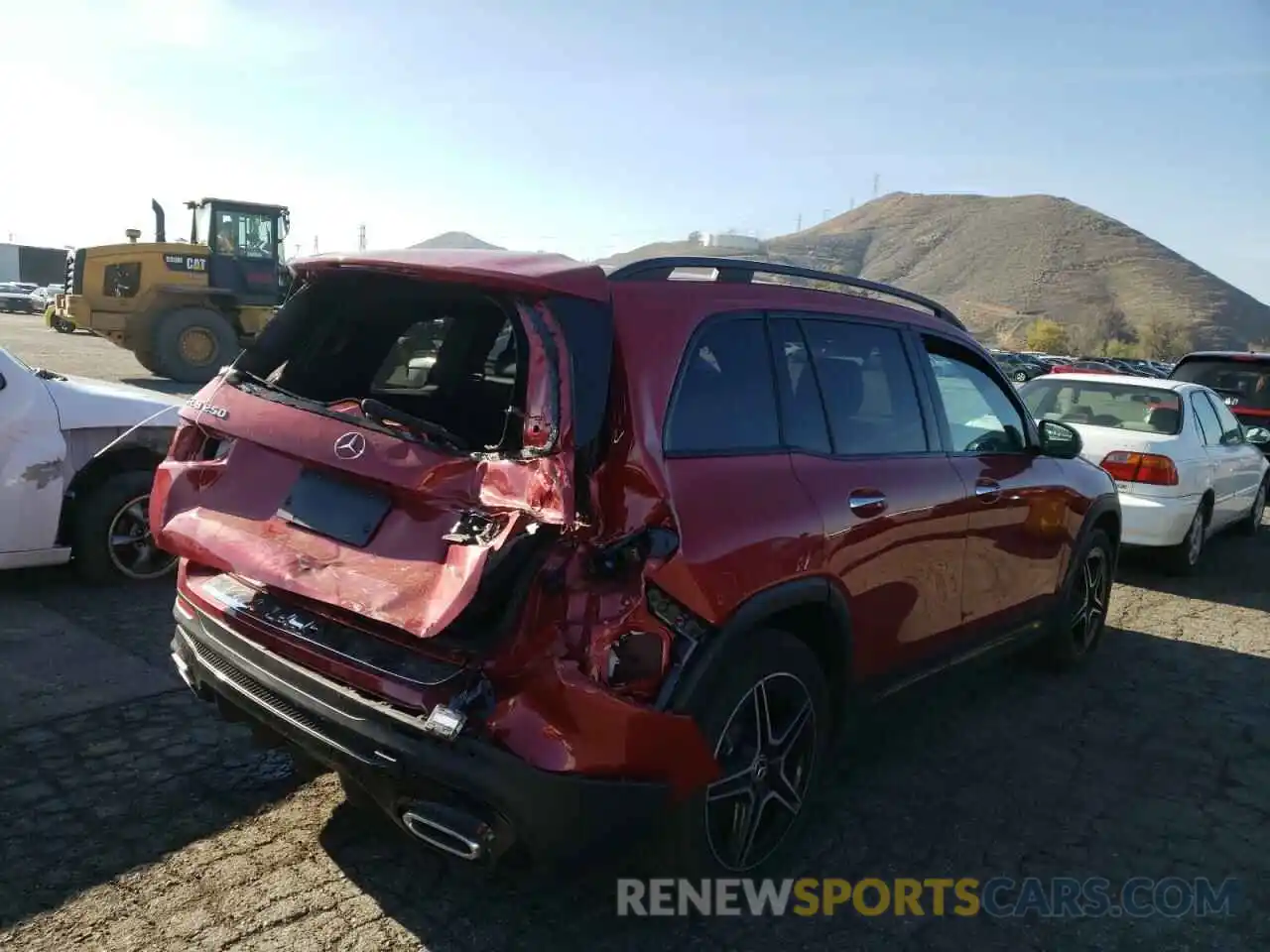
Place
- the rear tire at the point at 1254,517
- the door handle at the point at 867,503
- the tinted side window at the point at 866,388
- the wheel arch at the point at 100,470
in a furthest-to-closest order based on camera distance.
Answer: the rear tire at the point at 1254,517, the wheel arch at the point at 100,470, the tinted side window at the point at 866,388, the door handle at the point at 867,503

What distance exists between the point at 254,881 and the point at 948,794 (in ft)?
8.38

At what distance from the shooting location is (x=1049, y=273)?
362ft

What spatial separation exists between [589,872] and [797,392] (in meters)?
1.63

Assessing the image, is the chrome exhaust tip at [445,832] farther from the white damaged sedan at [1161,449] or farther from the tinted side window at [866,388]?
the white damaged sedan at [1161,449]

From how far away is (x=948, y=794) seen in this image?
3.96 meters

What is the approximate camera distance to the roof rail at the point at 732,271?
9.67 feet

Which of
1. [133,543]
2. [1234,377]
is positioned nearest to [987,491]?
[133,543]

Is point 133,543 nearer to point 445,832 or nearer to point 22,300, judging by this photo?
point 445,832

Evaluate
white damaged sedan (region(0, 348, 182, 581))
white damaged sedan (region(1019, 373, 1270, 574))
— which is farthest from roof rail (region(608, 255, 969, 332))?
white damaged sedan (region(1019, 373, 1270, 574))

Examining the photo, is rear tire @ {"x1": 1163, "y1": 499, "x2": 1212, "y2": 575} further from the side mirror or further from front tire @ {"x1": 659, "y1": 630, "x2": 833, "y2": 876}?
front tire @ {"x1": 659, "y1": 630, "x2": 833, "y2": 876}

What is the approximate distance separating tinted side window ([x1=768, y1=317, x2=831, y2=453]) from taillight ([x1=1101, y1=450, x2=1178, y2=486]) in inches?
201

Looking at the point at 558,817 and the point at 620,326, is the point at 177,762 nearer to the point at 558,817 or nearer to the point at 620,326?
the point at 558,817

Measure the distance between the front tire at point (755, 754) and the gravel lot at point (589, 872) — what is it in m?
0.23

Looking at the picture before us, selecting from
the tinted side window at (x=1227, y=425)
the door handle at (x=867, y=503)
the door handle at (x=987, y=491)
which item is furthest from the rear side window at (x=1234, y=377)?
the door handle at (x=867, y=503)
